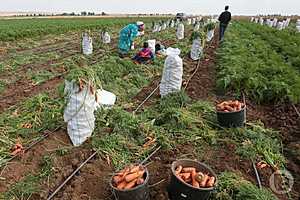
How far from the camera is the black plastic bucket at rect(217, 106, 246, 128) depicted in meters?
5.54

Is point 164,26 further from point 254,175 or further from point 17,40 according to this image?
point 254,175

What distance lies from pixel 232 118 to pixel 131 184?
8.61 ft

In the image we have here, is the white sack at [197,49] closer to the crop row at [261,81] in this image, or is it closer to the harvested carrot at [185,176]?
the crop row at [261,81]

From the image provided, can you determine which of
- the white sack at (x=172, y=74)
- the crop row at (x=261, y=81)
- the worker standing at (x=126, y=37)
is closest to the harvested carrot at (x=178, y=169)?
the white sack at (x=172, y=74)

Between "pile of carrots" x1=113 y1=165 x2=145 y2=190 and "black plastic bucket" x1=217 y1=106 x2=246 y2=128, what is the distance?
7.63 feet

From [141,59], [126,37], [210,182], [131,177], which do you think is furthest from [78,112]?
[126,37]

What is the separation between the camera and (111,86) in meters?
7.97

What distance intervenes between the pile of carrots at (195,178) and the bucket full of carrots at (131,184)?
385 mm

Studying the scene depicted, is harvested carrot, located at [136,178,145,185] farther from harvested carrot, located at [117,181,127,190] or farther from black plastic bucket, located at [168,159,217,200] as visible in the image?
black plastic bucket, located at [168,159,217,200]

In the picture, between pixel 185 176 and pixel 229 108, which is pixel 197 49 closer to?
pixel 229 108

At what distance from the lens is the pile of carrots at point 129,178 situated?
3.56m

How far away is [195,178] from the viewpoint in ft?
11.9

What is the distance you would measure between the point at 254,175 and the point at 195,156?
83 cm

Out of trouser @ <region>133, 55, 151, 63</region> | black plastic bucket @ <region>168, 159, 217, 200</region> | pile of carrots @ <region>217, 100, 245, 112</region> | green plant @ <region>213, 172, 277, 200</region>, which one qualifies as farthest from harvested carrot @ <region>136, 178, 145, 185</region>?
trouser @ <region>133, 55, 151, 63</region>
